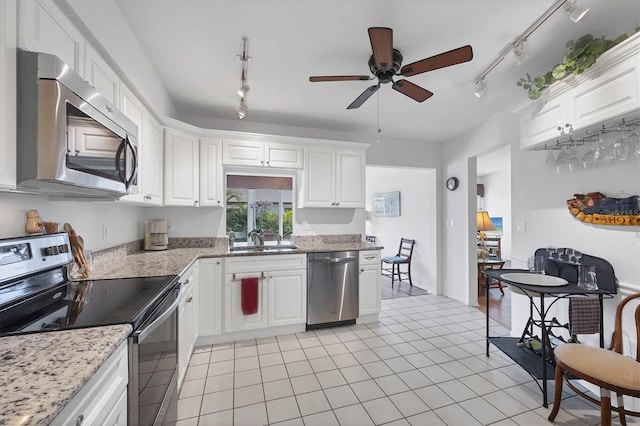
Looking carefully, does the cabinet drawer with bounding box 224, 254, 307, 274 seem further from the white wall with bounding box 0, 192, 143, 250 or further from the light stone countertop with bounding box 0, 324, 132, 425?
the light stone countertop with bounding box 0, 324, 132, 425

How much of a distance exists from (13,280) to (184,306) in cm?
108

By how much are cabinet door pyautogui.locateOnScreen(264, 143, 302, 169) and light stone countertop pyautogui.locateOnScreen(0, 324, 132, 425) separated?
8.50 ft

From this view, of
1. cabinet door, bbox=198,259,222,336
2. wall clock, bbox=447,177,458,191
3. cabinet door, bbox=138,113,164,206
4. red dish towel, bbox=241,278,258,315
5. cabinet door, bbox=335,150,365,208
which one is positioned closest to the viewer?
cabinet door, bbox=138,113,164,206

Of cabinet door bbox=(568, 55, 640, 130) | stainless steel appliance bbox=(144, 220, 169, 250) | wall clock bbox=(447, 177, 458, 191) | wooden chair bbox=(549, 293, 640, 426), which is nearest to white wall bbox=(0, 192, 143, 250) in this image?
stainless steel appliance bbox=(144, 220, 169, 250)

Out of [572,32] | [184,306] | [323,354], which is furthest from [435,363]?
[572,32]

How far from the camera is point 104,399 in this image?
82cm

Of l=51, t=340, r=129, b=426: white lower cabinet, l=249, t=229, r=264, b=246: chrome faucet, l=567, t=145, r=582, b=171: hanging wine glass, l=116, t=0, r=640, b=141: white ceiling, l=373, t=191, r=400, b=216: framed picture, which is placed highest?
l=116, t=0, r=640, b=141: white ceiling

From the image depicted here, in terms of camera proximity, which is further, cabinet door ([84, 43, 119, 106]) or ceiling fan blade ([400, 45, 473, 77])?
ceiling fan blade ([400, 45, 473, 77])

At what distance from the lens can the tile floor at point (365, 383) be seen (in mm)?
1776

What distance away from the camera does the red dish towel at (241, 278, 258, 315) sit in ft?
9.19

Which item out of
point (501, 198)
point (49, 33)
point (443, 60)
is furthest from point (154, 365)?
point (501, 198)

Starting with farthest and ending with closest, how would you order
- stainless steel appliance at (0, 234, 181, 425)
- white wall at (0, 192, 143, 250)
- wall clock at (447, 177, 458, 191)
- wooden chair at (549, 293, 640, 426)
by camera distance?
wall clock at (447, 177, 458, 191) < wooden chair at (549, 293, 640, 426) < white wall at (0, 192, 143, 250) < stainless steel appliance at (0, 234, 181, 425)

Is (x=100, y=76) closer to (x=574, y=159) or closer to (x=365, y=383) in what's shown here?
(x=365, y=383)

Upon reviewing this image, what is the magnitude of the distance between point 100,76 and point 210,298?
2035mm
